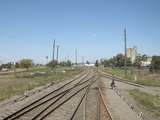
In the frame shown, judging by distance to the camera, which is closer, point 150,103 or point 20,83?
point 150,103

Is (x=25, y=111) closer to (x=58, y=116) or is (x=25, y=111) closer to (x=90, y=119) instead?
(x=58, y=116)

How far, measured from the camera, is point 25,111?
1695 centimetres

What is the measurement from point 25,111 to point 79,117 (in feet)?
11.7

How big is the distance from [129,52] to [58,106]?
46.8 meters

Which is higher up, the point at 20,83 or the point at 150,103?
the point at 20,83

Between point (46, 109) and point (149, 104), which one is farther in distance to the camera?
point (149, 104)

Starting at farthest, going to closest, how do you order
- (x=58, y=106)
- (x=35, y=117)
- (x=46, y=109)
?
(x=58, y=106)
(x=46, y=109)
(x=35, y=117)

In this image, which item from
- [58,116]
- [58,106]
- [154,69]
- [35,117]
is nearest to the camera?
[35,117]

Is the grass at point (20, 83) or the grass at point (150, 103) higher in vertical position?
the grass at point (20, 83)

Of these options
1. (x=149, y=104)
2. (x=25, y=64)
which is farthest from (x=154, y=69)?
(x=149, y=104)

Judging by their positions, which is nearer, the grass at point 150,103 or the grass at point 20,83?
the grass at point 150,103

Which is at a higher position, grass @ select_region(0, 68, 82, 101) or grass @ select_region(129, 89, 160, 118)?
grass @ select_region(0, 68, 82, 101)

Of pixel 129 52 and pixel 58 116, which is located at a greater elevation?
pixel 129 52

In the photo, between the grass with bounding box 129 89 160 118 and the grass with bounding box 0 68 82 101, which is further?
the grass with bounding box 0 68 82 101
